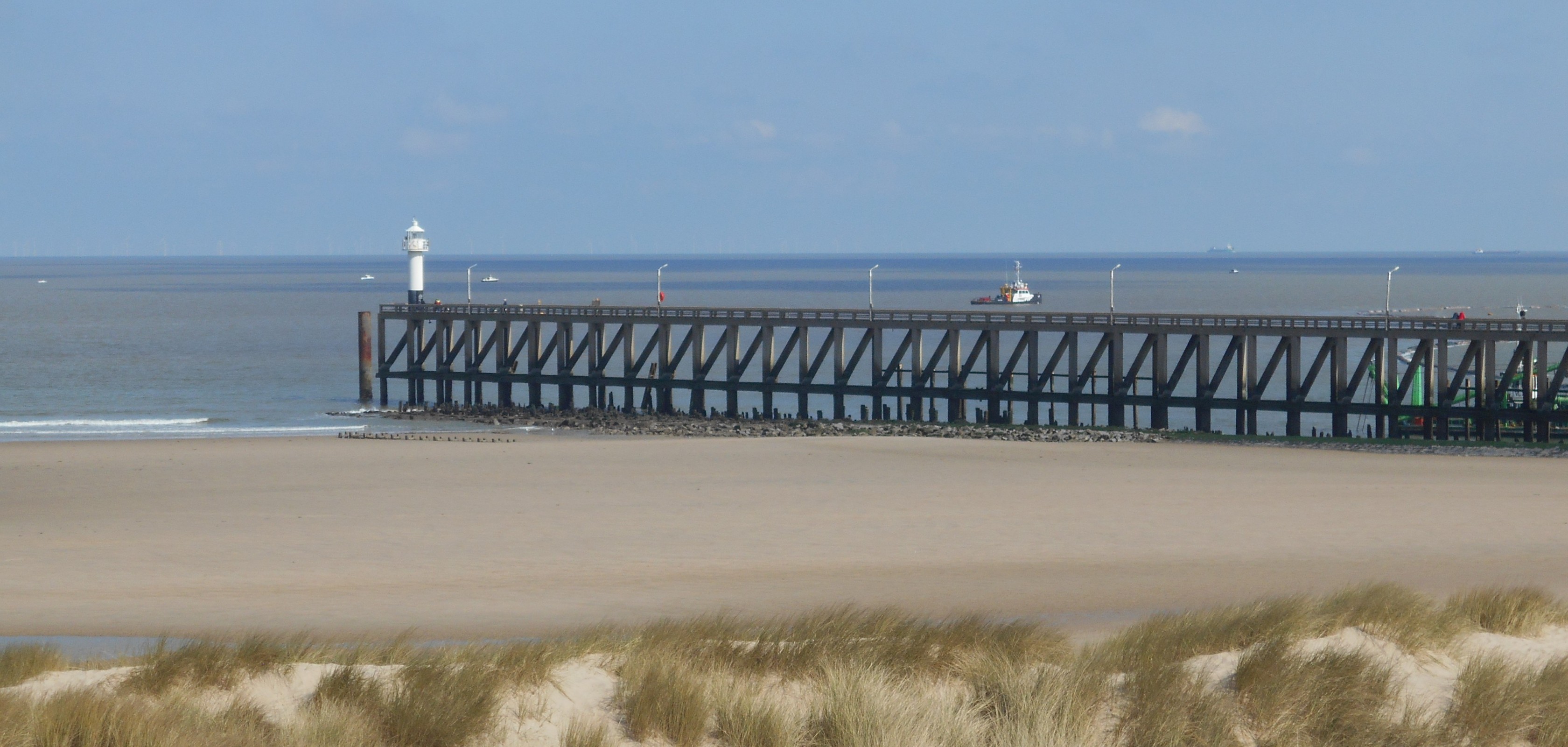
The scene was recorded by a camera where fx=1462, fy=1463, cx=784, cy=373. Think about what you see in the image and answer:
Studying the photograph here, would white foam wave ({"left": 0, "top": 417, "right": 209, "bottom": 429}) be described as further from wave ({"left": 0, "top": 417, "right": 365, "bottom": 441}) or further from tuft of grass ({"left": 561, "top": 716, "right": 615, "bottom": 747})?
tuft of grass ({"left": 561, "top": 716, "right": 615, "bottom": 747})

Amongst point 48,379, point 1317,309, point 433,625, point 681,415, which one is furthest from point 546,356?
point 1317,309

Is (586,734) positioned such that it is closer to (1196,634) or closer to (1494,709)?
(1196,634)

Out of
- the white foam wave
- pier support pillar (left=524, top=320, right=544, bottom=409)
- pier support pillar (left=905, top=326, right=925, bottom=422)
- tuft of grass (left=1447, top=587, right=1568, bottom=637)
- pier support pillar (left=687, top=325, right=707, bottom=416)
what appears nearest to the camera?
tuft of grass (left=1447, top=587, right=1568, bottom=637)

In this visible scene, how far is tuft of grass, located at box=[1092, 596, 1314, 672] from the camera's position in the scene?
→ 936cm

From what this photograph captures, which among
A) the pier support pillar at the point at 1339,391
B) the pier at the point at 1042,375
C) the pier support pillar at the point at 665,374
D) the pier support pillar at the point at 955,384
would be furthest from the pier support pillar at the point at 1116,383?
the pier support pillar at the point at 665,374

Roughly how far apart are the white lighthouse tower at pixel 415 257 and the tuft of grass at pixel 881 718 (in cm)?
4591

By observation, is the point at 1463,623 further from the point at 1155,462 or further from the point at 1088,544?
the point at 1155,462

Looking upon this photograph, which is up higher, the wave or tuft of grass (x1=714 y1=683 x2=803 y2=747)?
tuft of grass (x1=714 y1=683 x2=803 y2=747)

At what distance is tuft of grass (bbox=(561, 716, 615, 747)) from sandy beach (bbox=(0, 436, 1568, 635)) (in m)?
4.44

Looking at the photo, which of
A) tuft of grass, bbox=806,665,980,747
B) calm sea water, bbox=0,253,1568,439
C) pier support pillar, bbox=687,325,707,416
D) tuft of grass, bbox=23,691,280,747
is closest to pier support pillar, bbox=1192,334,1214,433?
pier support pillar, bbox=687,325,707,416

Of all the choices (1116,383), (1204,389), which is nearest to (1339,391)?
(1204,389)

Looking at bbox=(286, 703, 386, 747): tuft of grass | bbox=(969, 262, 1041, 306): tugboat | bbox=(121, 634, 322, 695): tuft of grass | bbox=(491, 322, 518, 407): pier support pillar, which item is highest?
bbox=(969, 262, 1041, 306): tugboat

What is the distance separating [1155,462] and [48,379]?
148ft

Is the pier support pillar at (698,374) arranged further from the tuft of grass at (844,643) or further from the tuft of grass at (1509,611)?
the tuft of grass at (844,643)
